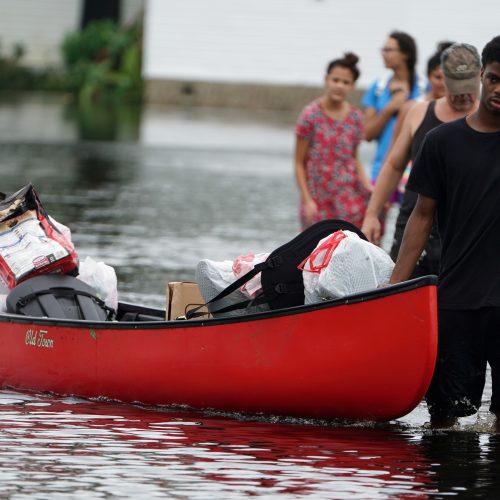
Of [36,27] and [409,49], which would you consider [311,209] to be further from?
[36,27]

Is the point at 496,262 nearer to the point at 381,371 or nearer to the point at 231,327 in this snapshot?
the point at 381,371

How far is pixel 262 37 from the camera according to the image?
36.6 meters

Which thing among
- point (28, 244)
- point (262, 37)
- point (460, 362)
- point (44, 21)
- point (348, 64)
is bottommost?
point (460, 362)

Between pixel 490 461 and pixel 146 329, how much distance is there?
1.79 meters

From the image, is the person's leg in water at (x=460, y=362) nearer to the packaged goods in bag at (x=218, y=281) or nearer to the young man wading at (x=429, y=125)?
the young man wading at (x=429, y=125)

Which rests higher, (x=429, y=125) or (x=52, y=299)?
(x=429, y=125)

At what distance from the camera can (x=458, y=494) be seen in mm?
6008

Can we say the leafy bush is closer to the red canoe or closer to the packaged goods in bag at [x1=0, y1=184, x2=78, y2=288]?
the packaged goods in bag at [x1=0, y1=184, x2=78, y2=288]

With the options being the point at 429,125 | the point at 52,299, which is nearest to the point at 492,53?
the point at 429,125

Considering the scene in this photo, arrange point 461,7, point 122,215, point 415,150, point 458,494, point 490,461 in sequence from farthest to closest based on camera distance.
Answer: point 461,7 → point 122,215 → point 415,150 → point 490,461 → point 458,494

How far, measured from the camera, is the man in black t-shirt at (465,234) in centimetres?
660

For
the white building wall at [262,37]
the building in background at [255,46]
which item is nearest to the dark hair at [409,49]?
the building in background at [255,46]

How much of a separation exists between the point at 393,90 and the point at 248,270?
4.17m

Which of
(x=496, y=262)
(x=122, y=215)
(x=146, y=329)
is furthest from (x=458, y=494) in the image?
(x=122, y=215)
